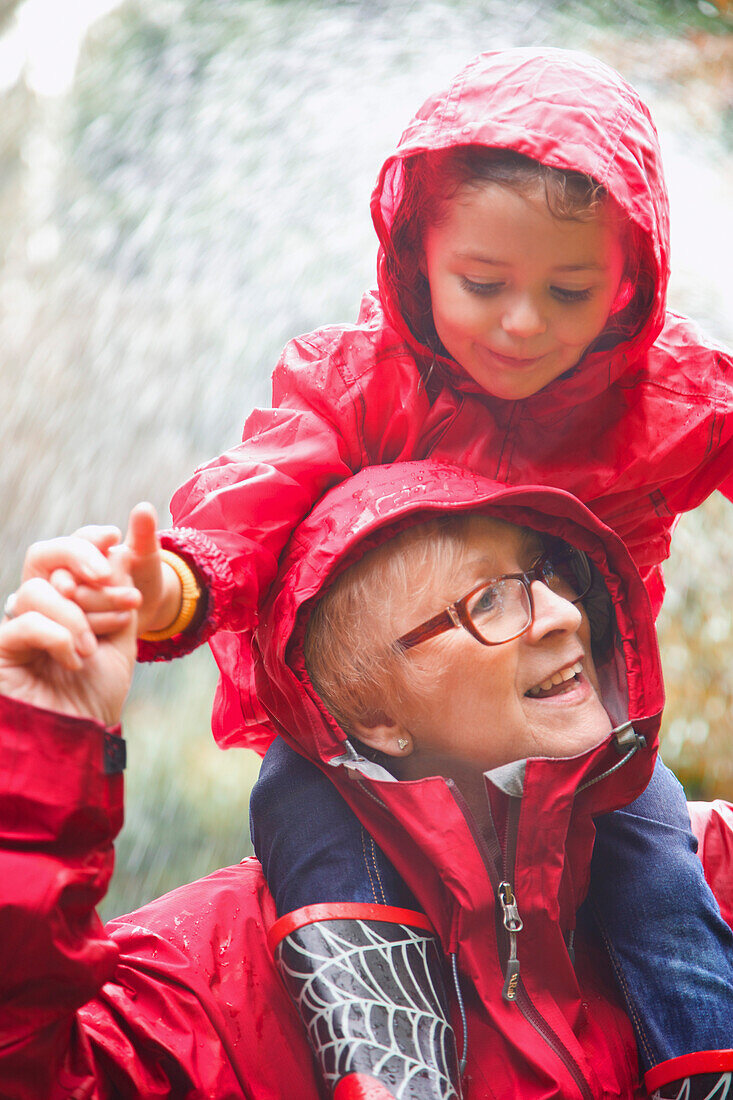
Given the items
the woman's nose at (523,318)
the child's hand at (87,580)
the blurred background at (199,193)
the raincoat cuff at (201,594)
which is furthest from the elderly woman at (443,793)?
the blurred background at (199,193)

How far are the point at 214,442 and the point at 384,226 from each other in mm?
1887

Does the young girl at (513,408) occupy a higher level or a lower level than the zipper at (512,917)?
higher

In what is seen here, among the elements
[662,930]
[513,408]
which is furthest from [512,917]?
[513,408]

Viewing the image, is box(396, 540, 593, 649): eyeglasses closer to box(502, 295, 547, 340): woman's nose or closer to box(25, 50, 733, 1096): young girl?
box(25, 50, 733, 1096): young girl

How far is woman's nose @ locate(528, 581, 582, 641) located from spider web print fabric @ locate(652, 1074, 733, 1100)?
0.64 m

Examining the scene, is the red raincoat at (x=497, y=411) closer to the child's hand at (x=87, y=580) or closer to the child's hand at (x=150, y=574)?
the child's hand at (x=150, y=574)

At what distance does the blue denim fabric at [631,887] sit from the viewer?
1.27 metres

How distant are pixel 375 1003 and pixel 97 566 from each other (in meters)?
0.67

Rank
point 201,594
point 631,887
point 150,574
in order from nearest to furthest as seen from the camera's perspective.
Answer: point 150,574, point 201,594, point 631,887

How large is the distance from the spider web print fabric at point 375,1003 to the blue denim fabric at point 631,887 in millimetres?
57

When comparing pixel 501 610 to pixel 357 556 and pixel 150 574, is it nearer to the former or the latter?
pixel 357 556

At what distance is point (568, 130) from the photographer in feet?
4.09

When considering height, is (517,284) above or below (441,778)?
above

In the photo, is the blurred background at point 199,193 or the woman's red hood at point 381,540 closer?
the woman's red hood at point 381,540
